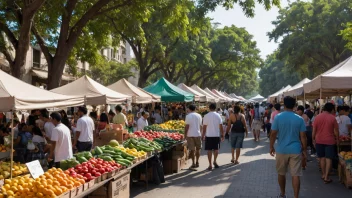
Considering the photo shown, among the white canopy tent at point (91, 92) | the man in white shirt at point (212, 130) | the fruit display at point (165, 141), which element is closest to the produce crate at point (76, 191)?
the fruit display at point (165, 141)

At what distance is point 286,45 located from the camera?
34.8 meters

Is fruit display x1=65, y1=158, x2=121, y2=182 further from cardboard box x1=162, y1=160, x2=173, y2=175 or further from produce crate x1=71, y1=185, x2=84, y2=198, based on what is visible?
cardboard box x1=162, y1=160, x2=173, y2=175

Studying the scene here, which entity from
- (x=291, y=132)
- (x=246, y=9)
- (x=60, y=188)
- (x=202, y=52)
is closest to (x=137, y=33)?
(x=246, y=9)

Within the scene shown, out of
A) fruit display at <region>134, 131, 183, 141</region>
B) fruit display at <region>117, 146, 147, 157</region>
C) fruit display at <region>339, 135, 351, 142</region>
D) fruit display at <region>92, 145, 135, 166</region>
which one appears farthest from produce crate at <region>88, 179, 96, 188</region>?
fruit display at <region>339, 135, 351, 142</region>

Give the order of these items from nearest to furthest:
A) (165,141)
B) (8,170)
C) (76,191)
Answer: (76,191)
(8,170)
(165,141)

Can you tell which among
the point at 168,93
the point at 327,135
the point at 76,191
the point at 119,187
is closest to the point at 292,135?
the point at 327,135

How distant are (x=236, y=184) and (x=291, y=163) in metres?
2.58

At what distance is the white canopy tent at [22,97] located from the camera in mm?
7160

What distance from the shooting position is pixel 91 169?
702cm

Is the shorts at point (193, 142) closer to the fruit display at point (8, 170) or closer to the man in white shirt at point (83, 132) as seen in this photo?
the man in white shirt at point (83, 132)

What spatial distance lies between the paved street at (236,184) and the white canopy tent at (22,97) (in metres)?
2.69

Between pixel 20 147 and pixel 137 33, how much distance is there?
862 cm

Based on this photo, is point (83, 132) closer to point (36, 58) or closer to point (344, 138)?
point (344, 138)

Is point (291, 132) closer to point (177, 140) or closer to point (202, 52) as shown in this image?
point (177, 140)
